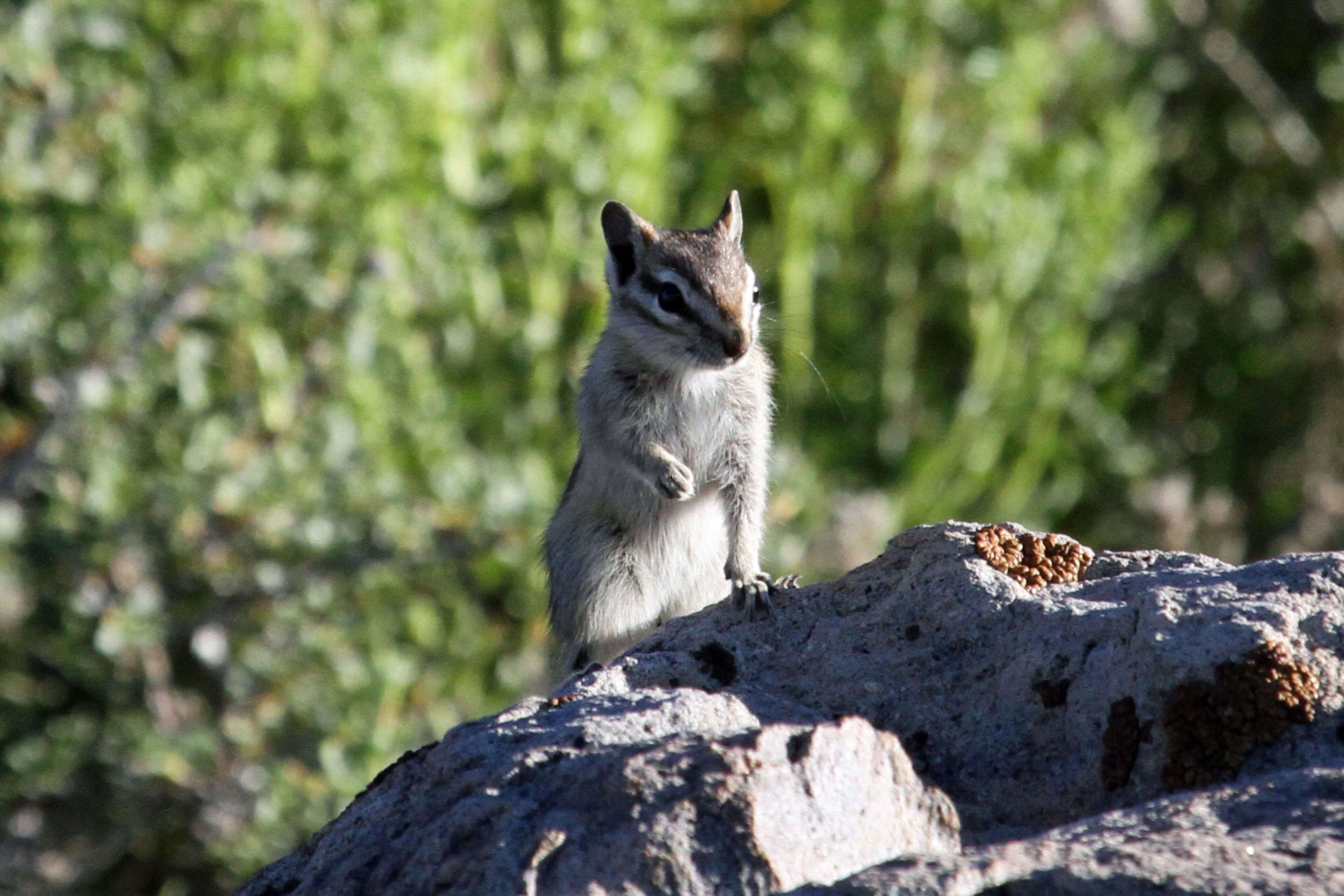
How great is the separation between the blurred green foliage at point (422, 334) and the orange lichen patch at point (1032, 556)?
9.05 ft

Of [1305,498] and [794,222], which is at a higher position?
[794,222]

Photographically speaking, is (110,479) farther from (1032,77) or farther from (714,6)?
(1032,77)

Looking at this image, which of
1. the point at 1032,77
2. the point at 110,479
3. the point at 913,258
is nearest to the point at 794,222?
the point at 913,258

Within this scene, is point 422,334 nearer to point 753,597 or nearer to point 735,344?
point 735,344

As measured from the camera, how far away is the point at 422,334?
5988 millimetres

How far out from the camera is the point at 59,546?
5.07 m

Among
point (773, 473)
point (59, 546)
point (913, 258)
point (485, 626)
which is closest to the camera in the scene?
point (59, 546)

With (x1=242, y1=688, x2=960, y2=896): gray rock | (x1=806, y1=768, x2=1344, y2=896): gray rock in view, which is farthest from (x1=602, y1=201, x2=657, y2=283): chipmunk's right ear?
(x1=806, y1=768, x2=1344, y2=896): gray rock

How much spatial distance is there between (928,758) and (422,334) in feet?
12.4

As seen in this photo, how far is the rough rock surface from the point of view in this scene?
2.03 m

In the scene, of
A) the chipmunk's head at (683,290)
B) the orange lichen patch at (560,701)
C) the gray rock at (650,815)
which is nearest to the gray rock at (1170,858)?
the gray rock at (650,815)

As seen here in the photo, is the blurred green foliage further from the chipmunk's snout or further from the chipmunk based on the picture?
the chipmunk's snout

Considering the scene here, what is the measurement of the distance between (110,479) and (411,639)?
4.21 feet

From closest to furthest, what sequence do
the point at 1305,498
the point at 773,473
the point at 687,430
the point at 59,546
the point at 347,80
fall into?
1. the point at 687,430
2. the point at 59,546
3. the point at 347,80
4. the point at 773,473
5. the point at 1305,498
